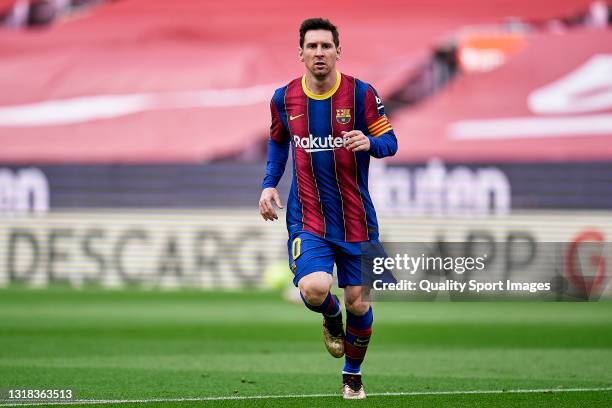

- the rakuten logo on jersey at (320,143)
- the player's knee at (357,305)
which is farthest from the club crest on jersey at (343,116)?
the player's knee at (357,305)

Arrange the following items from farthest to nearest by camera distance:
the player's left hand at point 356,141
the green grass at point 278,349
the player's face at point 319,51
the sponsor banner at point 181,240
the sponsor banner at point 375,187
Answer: the sponsor banner at point 375,187, the sponsor banner at point 181,240, the green grass at point 278,349, the player's face at point 319,51, the player's left hand at point 356,141

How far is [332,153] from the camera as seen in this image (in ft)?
23.2

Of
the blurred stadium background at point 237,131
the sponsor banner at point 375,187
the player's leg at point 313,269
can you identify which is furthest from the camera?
the sponsor banner at point 375,187

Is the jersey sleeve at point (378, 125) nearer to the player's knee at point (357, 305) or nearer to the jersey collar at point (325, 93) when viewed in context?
the jersey collar at point (325, 93)

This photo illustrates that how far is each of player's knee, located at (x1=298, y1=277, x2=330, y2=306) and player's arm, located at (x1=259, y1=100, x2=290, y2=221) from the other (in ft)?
1.50

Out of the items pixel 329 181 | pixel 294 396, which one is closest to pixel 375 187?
pixel 294 396

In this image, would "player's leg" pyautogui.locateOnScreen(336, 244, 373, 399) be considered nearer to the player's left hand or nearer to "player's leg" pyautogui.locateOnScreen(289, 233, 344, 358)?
"player's leg" pyautogui.locateOnScreen(289, 233, 344, 358)

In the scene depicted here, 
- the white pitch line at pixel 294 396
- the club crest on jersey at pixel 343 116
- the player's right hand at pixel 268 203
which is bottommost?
the white pitch line at pixel 294 396

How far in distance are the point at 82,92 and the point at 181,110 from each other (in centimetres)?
213

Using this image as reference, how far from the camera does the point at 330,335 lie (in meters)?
7.43

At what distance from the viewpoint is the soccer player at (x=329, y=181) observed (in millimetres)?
7008

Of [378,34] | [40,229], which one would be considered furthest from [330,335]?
[378,34]

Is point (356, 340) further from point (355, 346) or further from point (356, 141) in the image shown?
point (356, 141)

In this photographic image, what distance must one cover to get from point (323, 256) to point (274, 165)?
0.72 meters
